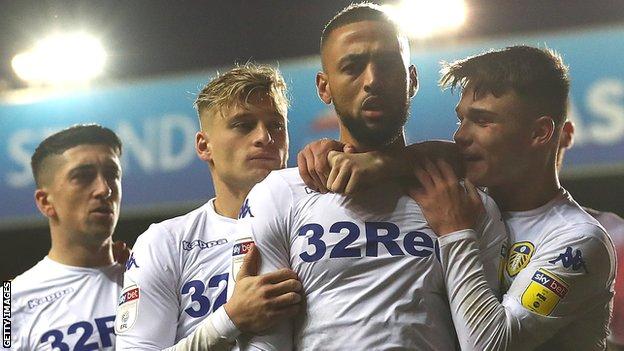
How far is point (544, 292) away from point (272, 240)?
26.0 inches

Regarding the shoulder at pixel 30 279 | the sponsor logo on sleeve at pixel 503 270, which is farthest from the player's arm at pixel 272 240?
the shoulder at pixel 30 279

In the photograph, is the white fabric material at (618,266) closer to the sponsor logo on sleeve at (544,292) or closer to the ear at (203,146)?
the sponsor logo on sleeve at (544,292)

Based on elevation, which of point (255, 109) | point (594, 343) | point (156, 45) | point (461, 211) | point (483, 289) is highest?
point (156, 45)

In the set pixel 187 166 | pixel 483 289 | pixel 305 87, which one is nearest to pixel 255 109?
pixel 305 87

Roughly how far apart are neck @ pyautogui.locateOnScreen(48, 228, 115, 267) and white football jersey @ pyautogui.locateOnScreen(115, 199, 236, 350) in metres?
0.50

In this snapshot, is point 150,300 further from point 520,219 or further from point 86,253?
point 520,219

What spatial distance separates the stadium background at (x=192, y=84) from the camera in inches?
95.2

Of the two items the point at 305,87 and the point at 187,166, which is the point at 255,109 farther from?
the point at 187,166

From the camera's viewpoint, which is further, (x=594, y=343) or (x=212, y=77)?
(x=212, y=77)

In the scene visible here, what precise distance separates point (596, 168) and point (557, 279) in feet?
2.28

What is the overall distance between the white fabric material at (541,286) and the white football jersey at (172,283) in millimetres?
726

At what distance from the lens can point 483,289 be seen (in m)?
1.76

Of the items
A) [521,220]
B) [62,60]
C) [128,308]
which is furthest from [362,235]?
[62,60]

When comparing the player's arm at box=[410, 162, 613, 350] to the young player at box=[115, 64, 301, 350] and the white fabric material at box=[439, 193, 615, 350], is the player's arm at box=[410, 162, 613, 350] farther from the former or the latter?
the young player at box=[115, 64, 301, 350]
